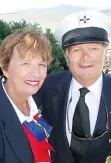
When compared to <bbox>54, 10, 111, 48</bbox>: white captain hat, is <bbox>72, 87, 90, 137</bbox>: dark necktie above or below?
below

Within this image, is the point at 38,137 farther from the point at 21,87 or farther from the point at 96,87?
the point at 96,87

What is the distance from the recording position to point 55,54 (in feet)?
22.7

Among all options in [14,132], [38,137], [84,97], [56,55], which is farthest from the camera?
[56,55]

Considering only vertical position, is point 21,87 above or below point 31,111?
above

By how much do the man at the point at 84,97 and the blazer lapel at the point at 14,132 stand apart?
0.56 metres

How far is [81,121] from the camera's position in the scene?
9.55 ft

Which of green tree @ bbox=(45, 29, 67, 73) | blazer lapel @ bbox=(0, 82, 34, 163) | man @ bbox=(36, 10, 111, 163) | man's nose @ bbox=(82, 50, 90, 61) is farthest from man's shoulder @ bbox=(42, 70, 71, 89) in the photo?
green tree @ bbox=(45, 29, 67, 73)

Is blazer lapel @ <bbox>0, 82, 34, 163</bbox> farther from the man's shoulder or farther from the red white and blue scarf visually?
the man's shoulder

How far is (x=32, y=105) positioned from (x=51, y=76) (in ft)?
1.72

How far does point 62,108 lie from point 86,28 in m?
0.79

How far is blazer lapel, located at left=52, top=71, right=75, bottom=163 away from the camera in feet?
9.84

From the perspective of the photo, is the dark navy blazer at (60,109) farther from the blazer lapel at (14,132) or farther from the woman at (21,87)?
the blazer lapel at (14,132)

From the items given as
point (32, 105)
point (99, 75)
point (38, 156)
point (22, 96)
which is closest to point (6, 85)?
point (22, 96)

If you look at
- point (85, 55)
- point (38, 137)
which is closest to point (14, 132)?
point (38, 137)
